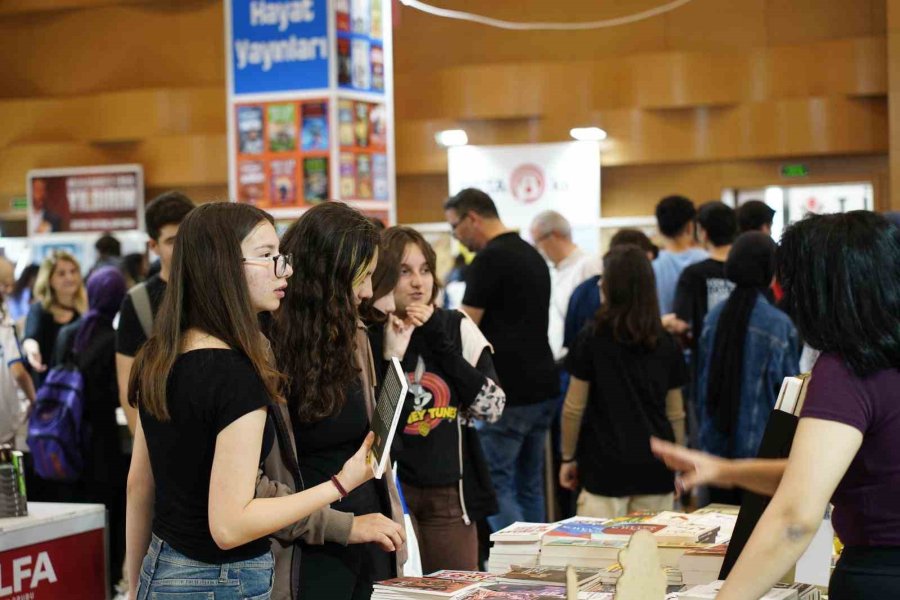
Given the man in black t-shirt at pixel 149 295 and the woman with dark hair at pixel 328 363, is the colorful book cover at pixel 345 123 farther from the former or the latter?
the woman with dark hair at pixel 328 363

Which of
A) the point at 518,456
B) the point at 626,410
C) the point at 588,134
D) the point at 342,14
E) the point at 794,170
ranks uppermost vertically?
the point at 342,14

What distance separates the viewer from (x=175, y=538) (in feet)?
6.65

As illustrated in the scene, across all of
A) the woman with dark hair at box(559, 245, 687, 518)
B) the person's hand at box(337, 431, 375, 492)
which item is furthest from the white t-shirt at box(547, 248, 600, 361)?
the person's hand at box(337, 431, 375, 492)

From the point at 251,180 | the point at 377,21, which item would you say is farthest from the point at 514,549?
the point at 377,21

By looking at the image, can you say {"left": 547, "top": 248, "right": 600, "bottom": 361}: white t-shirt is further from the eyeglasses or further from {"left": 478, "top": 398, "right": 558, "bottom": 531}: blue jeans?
the eyeglasses

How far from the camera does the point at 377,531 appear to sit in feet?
7.57

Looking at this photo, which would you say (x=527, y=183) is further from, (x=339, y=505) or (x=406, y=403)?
(x=339, y=505)

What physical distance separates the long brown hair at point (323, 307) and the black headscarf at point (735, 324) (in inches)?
96.0

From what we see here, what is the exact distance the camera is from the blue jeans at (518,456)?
467 cm

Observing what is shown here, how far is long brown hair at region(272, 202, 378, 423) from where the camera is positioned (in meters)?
2.31

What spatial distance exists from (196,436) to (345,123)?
19.7ft

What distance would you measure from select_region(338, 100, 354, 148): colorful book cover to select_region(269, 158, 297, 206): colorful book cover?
0.38 metres

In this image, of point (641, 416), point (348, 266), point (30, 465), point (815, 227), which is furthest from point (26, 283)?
point (815, 227)

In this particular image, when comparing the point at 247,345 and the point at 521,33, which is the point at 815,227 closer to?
the point at 247,345
